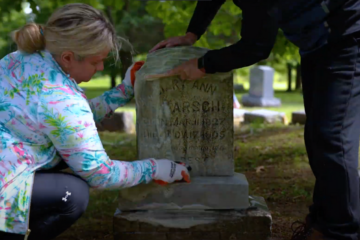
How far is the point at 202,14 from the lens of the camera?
301 cm

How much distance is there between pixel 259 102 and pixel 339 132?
1207cm

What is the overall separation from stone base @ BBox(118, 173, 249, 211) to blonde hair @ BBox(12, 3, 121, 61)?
0.90 meters

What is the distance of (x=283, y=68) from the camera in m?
28.6

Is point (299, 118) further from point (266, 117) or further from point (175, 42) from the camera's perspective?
point (175, 42)

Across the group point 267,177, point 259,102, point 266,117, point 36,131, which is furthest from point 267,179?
point 259,102

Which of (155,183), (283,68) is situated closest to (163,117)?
(155,183)

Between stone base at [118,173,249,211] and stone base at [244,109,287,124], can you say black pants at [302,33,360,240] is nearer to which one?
stone base at [118,173,249,211]

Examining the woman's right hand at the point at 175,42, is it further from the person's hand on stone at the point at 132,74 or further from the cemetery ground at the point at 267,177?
the cemetery ground at the point at 267,177

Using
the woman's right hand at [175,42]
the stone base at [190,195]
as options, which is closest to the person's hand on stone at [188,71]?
the woman's right hand at [175,42]

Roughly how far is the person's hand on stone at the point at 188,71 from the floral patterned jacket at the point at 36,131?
646mm

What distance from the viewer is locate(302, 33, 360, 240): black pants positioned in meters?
2.19

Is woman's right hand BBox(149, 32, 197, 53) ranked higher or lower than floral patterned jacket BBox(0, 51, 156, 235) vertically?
higher


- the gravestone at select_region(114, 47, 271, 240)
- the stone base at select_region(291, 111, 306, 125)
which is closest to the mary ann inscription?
the gravestone at select_region(114, 47, 271, 240)

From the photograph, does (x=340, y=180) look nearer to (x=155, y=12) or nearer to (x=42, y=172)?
(x=42, y=172)
